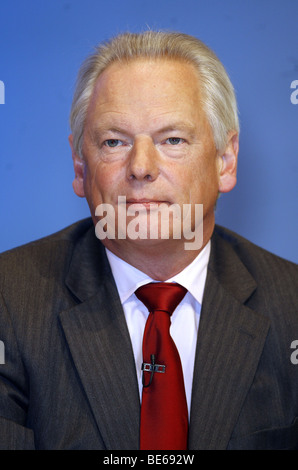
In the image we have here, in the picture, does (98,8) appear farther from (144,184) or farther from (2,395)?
(2,395)

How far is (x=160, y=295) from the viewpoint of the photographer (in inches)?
69.6

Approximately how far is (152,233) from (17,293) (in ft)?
1.27

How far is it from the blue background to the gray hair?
29cm

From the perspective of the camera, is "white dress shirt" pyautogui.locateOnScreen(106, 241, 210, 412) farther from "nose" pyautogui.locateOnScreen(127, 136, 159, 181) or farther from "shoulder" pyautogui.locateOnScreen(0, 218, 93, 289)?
"nose" pyautogui.locateOnScreen(127, 136, 159, 181)

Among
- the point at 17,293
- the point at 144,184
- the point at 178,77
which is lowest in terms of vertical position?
the point at 17,293

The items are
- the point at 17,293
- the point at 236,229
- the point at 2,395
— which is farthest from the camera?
the point at 236,229

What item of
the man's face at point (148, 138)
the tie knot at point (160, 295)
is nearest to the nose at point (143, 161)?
the man's face at point (148, 138)

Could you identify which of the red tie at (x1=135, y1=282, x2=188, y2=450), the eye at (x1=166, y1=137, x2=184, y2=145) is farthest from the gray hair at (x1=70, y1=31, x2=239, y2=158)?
the red tie at (x1=135, y1=282, x2=188, y2=450)

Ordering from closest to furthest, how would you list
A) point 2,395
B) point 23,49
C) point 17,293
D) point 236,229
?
point 2,395
point 17,293
point 23,49
point 236,229

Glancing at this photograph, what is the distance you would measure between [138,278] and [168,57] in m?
0.61

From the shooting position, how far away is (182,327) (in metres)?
1.80

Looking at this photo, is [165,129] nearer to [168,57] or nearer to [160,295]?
[168,57]

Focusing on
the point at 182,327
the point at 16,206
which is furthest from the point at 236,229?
the point at 16,206

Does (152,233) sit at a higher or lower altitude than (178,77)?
lower
